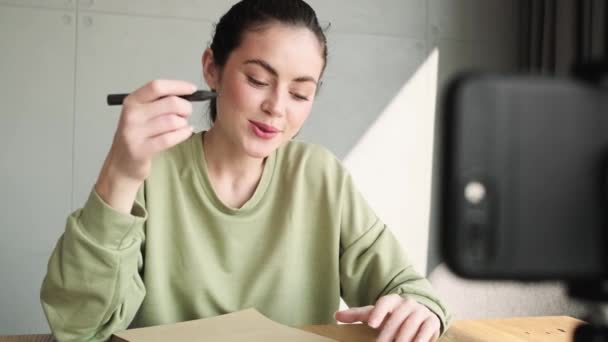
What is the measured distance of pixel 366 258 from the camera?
3.75 ft

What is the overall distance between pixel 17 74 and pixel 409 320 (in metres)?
1.79

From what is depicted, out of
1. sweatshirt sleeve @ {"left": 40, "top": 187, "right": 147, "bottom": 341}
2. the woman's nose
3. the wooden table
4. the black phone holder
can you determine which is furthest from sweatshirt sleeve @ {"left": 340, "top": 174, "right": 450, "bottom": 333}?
the black phone holder

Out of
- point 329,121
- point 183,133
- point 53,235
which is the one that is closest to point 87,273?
point 183,133

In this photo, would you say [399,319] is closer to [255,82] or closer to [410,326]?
[410,326]

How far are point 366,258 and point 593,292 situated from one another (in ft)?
2.51

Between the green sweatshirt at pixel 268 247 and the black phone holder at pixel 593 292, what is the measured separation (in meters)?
0.58

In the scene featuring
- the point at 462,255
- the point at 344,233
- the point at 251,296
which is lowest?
the point at 251,296

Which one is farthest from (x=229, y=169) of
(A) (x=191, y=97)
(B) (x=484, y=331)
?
(B) (x=484, y=331)

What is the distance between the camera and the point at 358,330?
0.91 m

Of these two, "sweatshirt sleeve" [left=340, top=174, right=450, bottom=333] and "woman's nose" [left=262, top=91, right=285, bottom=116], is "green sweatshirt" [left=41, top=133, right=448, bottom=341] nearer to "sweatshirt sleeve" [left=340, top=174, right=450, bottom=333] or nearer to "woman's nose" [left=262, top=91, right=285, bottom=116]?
"sweatshirt sleeve" [left=340, top=174, right=450, bottom=333]

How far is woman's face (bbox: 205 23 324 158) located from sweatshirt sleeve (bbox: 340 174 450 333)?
0.19 metres

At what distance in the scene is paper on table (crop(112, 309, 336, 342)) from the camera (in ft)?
2.62

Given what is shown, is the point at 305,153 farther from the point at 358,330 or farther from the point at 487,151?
the point at 487,151

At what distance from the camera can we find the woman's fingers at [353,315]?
0.88 m
